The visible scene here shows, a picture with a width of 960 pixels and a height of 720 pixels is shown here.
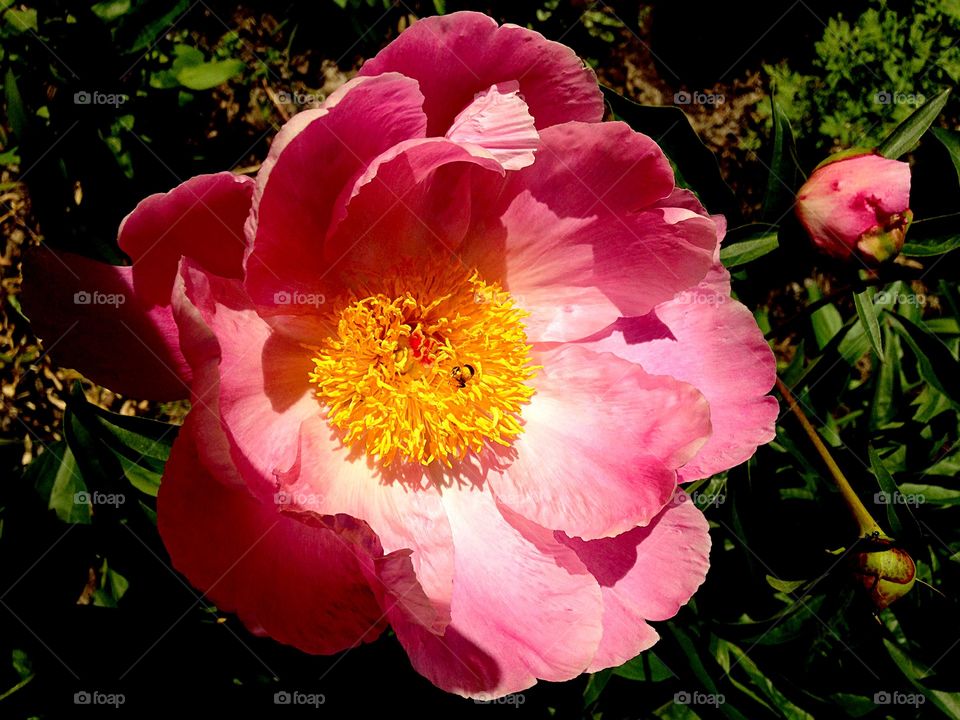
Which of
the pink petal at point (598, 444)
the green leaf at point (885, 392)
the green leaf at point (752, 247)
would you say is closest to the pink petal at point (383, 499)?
the pink petal at point (598, 444)

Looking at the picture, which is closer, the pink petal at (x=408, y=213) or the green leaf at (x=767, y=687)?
the pink petal at (x=408, y=213)

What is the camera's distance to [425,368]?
1.51 meters

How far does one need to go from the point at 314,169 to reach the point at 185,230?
8.4 inches

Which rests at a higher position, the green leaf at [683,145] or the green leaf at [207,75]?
the green leaf at [207,75]

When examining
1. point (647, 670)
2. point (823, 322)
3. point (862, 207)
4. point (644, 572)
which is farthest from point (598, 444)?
point (823, 322)

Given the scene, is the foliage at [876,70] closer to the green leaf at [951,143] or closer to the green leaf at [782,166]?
the green leaf at [951,143]

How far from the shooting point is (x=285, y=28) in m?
2.90

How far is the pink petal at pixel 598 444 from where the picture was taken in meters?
1.37

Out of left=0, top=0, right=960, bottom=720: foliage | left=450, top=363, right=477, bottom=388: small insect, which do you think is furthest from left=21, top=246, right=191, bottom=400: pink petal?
left=450, top=363, right=477, bottom=388: small insect

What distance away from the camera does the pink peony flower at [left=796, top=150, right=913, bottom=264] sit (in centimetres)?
149

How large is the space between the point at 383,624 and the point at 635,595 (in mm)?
471

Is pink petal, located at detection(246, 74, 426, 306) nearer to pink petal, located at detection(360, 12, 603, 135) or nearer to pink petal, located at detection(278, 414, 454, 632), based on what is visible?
pink petal, located at detection(360, 12, 603, 135)

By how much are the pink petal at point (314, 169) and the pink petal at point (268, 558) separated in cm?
30

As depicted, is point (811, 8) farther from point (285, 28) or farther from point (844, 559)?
point (844, 559)
